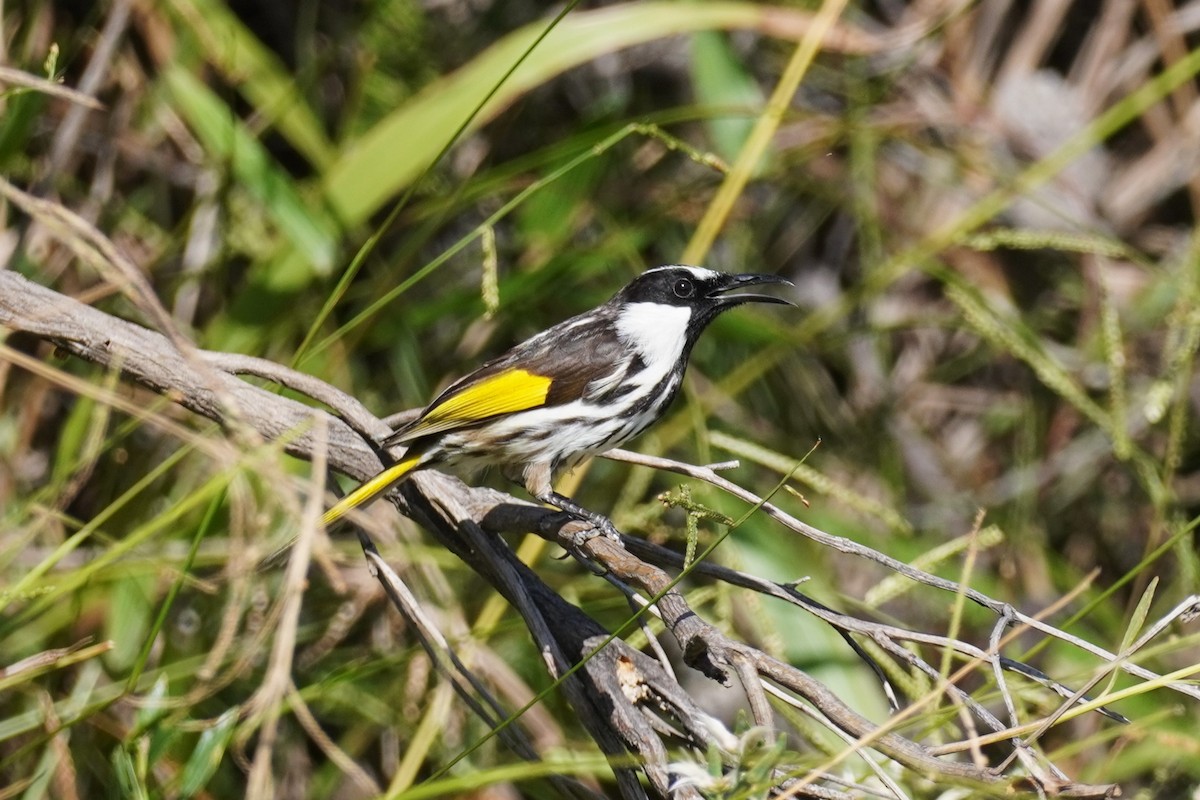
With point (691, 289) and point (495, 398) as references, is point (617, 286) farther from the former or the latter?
point (495, 398)

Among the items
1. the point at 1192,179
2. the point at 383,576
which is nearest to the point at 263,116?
the point at 383,576

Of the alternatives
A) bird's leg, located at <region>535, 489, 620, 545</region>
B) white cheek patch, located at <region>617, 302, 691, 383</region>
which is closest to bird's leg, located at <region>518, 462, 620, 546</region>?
bird's leg, located at <region>535, 489, 620, 545</region>

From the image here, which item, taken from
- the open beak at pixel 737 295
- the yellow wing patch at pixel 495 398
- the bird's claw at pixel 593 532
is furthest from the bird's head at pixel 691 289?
the bird's claw at pixel 593 532

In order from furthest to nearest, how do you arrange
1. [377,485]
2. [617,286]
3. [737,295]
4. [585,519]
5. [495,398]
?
[617,286], [737,295], [495,398], [377,485], [585,519]

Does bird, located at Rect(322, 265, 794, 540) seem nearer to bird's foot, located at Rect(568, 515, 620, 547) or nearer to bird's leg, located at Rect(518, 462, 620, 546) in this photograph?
bird's leg, located at Rect(518, 462, 620, 546)

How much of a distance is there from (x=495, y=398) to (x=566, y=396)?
18 centimetres

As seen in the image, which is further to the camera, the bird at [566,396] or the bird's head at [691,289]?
the bird's head at [691,289]

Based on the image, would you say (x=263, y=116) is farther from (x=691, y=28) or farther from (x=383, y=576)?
(x=383, y=576)

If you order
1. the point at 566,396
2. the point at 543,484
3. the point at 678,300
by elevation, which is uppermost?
the point at 678,300

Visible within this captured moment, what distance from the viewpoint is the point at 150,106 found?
14.9 ft

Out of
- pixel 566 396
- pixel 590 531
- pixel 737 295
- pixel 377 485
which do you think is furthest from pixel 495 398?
pixel 590 531

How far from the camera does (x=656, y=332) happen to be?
11.4ft

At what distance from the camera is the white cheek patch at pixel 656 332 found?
3387 millimetres

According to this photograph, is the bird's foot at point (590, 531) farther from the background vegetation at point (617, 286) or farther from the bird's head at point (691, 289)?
the bird's head at point (691, 289)
